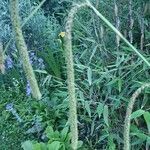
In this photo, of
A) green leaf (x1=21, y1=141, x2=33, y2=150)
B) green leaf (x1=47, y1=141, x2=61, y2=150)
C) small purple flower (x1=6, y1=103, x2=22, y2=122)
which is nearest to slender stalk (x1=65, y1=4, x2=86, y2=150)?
green leaf (x1=47, y1=141, x2=61, y2=150)

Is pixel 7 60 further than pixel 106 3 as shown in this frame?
Yes

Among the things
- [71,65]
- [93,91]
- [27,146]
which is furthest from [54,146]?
[71,65]

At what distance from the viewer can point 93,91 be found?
2.51 metres

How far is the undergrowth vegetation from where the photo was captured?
230 centimetres

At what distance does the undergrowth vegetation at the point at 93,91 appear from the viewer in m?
2.30

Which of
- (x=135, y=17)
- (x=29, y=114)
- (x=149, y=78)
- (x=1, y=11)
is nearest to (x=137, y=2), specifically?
(x=135, y=17)

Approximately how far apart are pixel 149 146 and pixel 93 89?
17.8 inches

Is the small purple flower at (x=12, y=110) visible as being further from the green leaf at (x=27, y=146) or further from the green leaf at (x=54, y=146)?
the green leaf at (x=54, y=146)

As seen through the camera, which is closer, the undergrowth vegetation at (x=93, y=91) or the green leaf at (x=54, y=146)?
the green leaf at (x=54, y=146)

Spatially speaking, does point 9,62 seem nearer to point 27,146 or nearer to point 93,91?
point 93,91

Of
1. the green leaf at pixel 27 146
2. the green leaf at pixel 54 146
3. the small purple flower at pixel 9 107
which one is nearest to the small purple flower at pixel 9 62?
the small purple flower at pixel 9 107

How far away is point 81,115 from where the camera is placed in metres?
2.56

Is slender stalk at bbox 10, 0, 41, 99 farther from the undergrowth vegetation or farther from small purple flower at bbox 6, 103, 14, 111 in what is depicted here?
small purple flower at bbox 6, 103, 14, 111

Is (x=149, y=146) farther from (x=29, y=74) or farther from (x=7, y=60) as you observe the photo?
(x=29, y=74)
